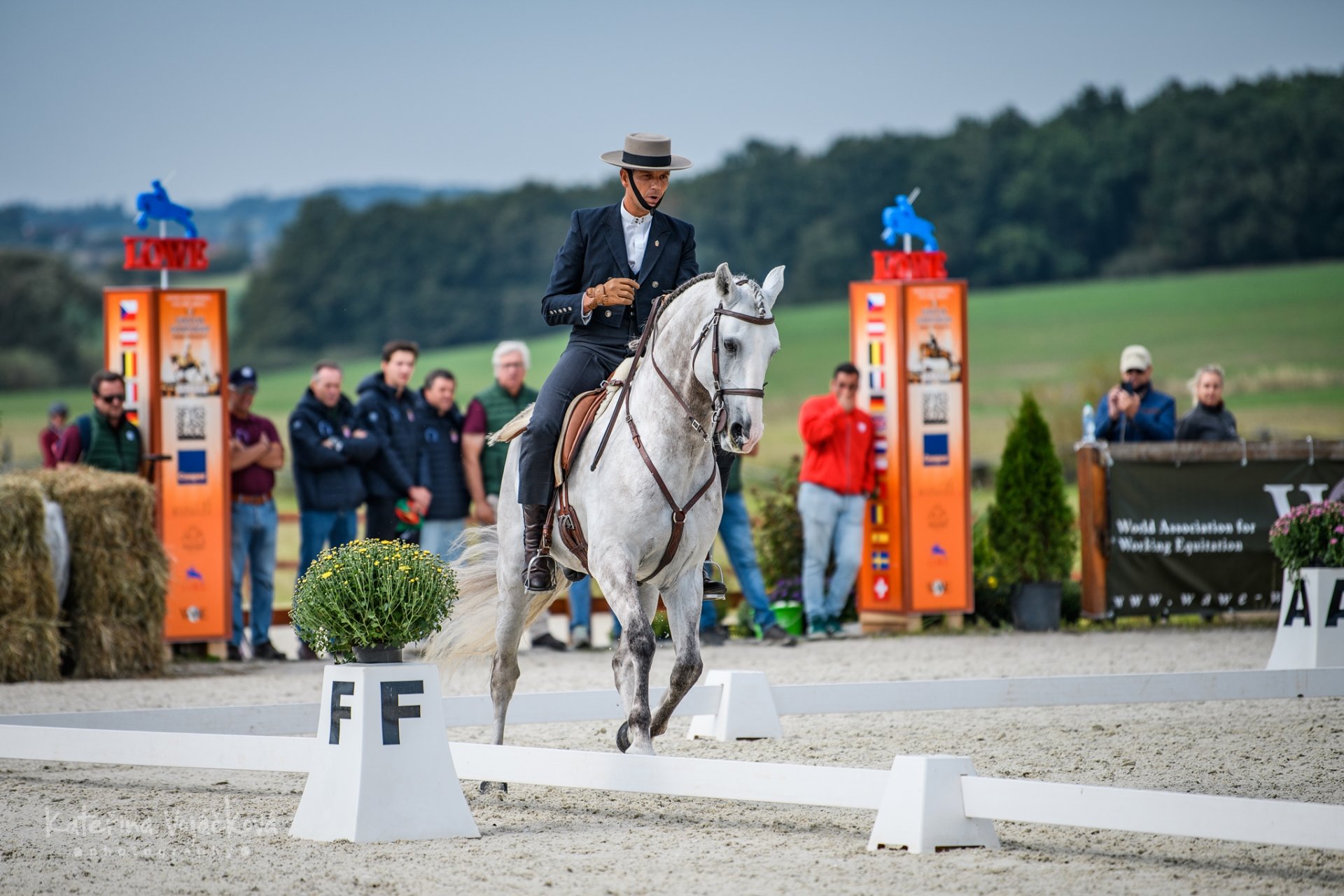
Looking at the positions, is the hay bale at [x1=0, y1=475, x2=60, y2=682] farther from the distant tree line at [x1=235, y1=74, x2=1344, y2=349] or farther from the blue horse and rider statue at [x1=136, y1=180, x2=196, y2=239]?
the distant tree line at [x1=235, y1=74, x2=1344, y2=349]

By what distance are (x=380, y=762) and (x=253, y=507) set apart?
746 centimetres

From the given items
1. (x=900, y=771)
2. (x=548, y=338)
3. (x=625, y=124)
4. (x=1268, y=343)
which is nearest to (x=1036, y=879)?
(x=900, y=771)

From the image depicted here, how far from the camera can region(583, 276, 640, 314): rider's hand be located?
670cm

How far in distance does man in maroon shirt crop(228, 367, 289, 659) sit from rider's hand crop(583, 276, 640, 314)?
20.5 feet

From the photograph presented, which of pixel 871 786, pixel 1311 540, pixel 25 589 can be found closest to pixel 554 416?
pixel 871 786

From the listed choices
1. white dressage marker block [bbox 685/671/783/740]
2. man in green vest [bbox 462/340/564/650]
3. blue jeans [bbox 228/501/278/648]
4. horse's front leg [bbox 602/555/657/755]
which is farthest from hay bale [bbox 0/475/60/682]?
horse's front leg [bbox 602/555/657/755]

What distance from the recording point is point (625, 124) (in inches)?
1758

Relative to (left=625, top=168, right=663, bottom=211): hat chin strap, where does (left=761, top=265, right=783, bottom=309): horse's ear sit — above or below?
below

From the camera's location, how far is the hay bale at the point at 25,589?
10391 millimetres

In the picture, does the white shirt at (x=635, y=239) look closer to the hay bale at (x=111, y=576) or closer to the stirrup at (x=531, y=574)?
the stirrup at (x=531, y=574)

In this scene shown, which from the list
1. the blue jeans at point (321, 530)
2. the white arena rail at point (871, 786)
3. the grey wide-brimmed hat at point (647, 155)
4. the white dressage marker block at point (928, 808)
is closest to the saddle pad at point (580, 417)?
the grey wide-brimmed hat at point (647, 155)

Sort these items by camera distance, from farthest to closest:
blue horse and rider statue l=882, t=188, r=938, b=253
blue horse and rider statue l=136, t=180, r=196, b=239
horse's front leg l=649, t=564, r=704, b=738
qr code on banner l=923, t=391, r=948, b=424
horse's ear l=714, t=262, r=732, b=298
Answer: blue horse and rider statue l=882, t=188, r=938, b=253 < qr code on banner l=923, t=391, r=948, b=424 < blue horse and rider statue l=136, t=180, r=196, b=239 < horse's front leg l=649, t=564, r=704, b=738 < horse's ear l=714, t=262, r=732, b=298

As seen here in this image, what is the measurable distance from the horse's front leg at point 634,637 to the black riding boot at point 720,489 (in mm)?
499

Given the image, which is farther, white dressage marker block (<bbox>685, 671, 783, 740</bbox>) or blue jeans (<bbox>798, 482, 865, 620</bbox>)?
blue jeans (<bbox>798, 482, 865, 620</bbox>)
